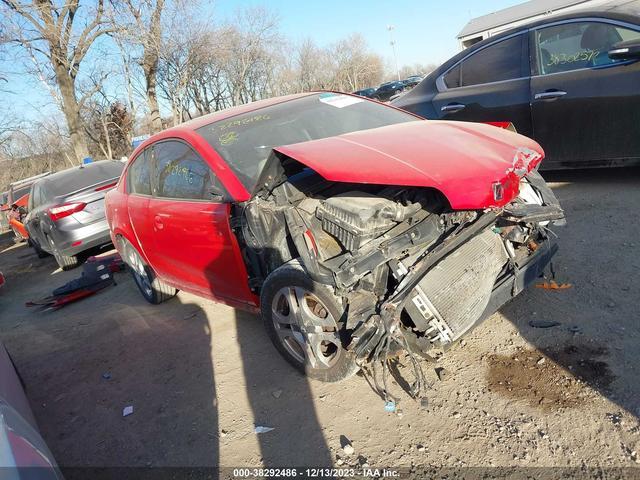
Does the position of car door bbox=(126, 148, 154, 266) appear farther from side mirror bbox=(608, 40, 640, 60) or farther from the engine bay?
side mirror bbox=(608, 40, 640, 60)

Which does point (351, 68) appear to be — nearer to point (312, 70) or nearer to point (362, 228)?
point (312, 70)

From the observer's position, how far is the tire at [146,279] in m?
4.67

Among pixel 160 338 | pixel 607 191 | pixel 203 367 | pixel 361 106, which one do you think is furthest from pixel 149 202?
pixel 607 191

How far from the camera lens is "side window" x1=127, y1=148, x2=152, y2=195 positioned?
13.5 feet

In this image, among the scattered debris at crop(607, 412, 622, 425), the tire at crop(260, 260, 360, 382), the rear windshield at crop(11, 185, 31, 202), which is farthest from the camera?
the rear windshield at crop(11, 185, 31, 202)

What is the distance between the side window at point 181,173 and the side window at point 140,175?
198mm

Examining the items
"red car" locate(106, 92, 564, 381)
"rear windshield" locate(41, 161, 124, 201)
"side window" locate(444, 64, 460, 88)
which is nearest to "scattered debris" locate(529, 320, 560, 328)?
"red car" locate(106, 92, 564, 381)

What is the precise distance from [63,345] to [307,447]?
3.25 meters

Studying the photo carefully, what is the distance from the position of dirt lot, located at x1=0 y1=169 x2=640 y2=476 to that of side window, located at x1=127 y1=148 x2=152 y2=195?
125cm

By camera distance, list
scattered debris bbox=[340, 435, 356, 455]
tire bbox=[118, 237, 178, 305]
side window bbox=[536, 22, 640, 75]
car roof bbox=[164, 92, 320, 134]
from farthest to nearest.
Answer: tire bbox=[118, 237, 178, 305], side window bbox=[536, 22, 640, 75], car roof bbox=[164, 92, 320, 134], scattered debris bbox=[340, 435, 356, 455]

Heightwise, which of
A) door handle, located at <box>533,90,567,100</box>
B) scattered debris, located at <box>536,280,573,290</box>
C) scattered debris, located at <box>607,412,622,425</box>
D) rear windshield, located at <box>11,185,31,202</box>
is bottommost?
scattered debris, located at <box>607,412,622,425</box>

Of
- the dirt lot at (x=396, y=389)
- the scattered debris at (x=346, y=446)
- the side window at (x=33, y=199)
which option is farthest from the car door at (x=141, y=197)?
the side window at (x=33, y=199)

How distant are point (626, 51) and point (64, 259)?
7.83 meters

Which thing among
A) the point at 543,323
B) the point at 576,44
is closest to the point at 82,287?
the point at 543,323
